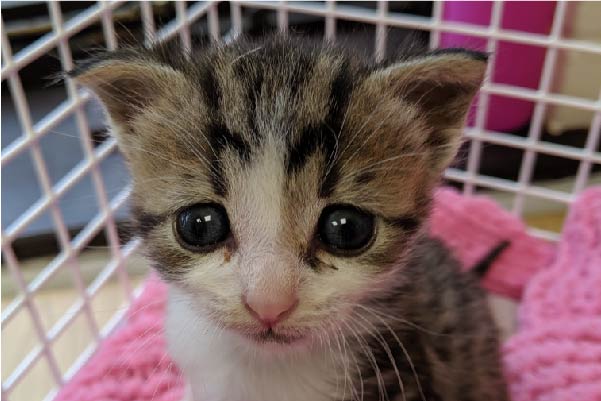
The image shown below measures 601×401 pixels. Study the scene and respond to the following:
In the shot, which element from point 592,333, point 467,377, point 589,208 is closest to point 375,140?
point 467,377

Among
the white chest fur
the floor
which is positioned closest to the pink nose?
the white chest fur

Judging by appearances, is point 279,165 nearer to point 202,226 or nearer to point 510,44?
point 202,226

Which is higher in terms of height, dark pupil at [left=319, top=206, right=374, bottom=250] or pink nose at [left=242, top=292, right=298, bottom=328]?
dark pupil at [left=319, top=206, right=374, bottom=250]

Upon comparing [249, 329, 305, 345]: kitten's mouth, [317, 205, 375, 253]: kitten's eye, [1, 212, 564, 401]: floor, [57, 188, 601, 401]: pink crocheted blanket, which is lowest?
[1, 212, 564, 401]: floor

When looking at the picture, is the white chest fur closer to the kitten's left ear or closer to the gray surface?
the kitten's left ear

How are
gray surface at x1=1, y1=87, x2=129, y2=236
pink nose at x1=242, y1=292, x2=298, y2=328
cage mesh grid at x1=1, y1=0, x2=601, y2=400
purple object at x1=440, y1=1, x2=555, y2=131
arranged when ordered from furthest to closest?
gray surface at x1=1, y1=87, x2=129, y2=236 → purple object at x1=440, y1=1, x2=555, y2=131 → cage mesh grid at x1=1, y1=0, x2=601, y2=400 → pink nose at x1=242, y1=292, x2=298, y2=328

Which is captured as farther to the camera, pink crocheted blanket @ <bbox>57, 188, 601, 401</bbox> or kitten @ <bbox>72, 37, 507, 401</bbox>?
pink crocheted blanket @ <bbox>57, 188, 601, 401</bbox>

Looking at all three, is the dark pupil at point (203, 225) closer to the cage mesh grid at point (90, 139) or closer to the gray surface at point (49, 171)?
the cage mesh grid at point (90, 139)

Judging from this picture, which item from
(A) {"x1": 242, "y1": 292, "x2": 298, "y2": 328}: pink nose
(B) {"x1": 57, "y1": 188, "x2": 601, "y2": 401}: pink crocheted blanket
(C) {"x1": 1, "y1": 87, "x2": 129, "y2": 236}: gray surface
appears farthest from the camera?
(C) {"x1": 1, "y1": 87, "x2": 129, "y2": 236}: gray surface
